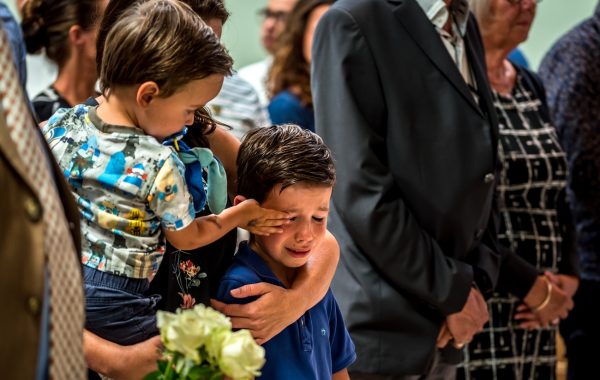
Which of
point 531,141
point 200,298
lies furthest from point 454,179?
point 200,298

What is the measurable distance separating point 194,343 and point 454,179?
1476 mm

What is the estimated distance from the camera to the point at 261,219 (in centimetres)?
199

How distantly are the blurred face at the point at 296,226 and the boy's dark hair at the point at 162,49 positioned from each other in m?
0.32

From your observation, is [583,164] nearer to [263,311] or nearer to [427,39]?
[427,39]

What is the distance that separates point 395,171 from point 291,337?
2.78 ft

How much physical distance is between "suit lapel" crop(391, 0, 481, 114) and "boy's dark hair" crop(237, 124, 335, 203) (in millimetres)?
854

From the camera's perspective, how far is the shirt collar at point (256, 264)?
2074 mm

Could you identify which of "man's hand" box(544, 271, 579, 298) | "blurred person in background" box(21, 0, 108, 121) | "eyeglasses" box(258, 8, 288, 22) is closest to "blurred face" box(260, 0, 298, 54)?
"eyeglasses" box(258, 8, 288, 22)

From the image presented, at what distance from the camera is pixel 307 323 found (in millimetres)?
2104

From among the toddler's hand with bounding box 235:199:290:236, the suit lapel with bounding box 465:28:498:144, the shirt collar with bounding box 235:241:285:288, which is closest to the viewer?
the toddler's hand with bounding box 235:199:290:236

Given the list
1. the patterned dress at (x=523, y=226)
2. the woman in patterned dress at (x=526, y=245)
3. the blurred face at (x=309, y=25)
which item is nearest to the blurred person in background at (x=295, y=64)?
the blurred face at (x=309, y=25)

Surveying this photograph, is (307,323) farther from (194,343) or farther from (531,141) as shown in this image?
(531,141)

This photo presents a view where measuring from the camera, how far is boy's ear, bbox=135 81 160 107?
1.75m

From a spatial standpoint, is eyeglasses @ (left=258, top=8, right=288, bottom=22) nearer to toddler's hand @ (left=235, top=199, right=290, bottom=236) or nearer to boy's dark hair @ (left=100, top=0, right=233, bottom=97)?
toddler's hand @ (left=235, top=199, right=290, bottom=236)
